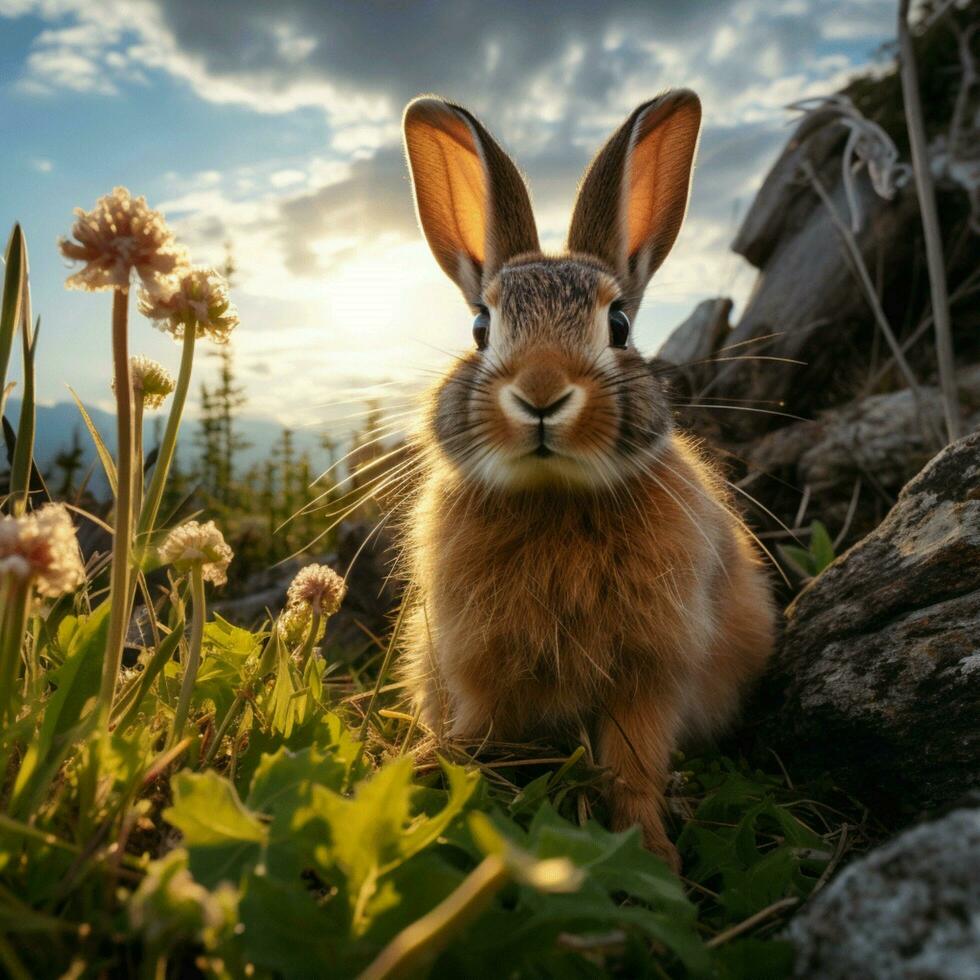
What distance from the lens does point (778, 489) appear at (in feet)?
21.9

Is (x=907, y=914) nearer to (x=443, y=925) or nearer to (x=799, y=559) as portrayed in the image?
(x=443, y=925)

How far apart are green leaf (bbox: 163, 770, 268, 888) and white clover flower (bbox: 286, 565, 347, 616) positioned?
46.1 inches

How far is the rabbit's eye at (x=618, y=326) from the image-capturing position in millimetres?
3428

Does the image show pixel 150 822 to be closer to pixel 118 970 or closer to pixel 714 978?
pixel 118 970

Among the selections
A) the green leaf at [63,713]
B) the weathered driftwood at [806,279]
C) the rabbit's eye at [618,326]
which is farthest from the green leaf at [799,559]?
the green leaf at [63,713]

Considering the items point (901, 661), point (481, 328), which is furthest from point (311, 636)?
point (901, 661)

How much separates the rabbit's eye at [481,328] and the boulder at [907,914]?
8.27 feet

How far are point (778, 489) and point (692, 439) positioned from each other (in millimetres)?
2901

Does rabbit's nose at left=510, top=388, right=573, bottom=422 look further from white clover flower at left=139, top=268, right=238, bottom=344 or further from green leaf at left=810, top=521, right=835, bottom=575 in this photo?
green leaf at left=810, top=521, right=835, bottom=575

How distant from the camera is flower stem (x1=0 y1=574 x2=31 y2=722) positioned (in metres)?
1.51

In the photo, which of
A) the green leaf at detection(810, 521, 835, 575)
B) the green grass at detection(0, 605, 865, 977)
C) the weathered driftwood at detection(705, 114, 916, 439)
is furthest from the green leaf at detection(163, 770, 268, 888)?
the weathered driftwood at detection(705, 114, 916, 439)

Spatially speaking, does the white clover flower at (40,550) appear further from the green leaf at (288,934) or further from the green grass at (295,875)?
the green leaf at (288,934)

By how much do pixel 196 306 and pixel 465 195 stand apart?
2236 millimetres

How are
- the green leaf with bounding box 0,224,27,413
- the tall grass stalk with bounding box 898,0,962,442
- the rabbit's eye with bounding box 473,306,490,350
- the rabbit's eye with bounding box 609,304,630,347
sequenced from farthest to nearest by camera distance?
the tall grass stalk with bounding box 898,0,962,442 → the rabbit's eye with bounding box 473,306,490,350 → the rabbit's eye with bounding box 609,304,630,347 → the green leaf with bounding box 0,224,27,413
